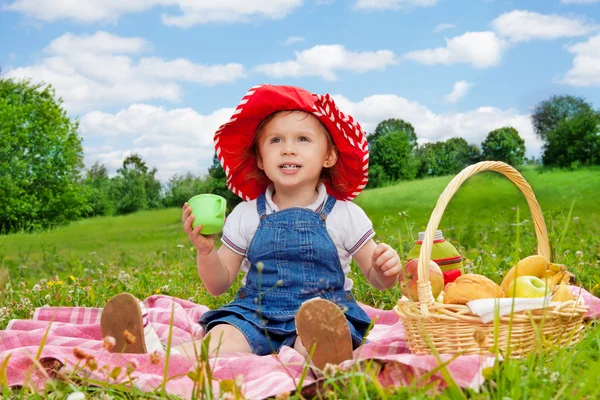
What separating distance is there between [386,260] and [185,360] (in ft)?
3.52

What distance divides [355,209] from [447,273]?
0.60 m

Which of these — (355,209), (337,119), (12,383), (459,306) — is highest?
(337,119)

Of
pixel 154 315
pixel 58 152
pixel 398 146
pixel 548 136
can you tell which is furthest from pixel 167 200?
pixel 154 315

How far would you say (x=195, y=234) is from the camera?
321cm

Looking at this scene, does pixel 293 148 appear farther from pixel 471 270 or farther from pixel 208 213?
pixel 471 270

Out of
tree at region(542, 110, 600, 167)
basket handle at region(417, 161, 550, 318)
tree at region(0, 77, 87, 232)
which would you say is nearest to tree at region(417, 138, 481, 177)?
tree at region(542, 110, 600, 167)

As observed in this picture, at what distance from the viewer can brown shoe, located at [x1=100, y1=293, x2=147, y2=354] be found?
9.91ft

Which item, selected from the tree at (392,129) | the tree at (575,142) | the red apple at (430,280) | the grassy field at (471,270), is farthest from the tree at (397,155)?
the red apple at (430,280)

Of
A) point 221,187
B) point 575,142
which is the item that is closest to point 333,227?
point 221,187

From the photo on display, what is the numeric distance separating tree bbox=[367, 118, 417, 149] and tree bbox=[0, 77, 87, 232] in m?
12.4

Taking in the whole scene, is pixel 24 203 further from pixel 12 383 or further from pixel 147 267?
pixel 12 383

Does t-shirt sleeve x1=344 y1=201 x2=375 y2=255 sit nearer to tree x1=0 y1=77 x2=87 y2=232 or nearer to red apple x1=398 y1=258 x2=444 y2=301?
red apple x1=398 y1=258 x2=444 y2=301

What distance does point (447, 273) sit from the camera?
348cm

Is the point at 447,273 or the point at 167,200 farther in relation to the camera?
the point at 167,200
